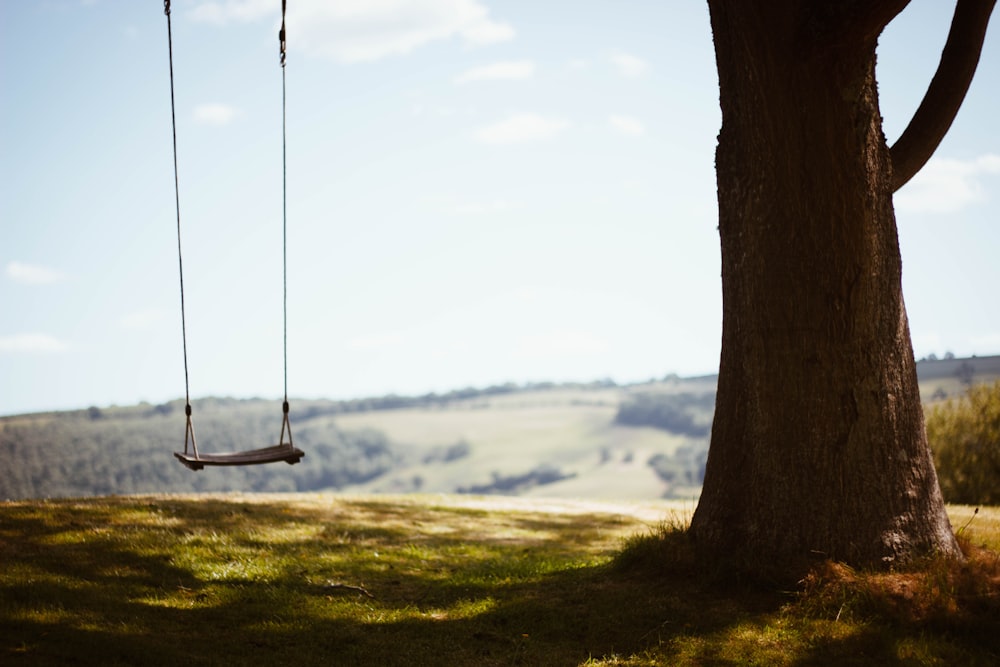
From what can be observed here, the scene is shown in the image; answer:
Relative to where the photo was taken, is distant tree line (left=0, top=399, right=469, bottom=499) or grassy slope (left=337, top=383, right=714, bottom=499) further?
grassy slope (left=337, top=383, right=714, bottom=499)

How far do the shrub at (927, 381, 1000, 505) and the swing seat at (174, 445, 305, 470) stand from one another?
10586 mm

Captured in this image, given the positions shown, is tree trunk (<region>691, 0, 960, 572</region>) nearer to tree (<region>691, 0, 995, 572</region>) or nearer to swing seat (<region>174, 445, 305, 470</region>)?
tree (<region>691, 0, 995, 572</region>)

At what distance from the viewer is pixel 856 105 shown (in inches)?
239

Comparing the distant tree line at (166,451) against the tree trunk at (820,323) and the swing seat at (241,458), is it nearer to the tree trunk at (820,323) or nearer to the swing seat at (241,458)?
the swing seat at (241,458)

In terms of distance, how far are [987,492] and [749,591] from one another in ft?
33.7

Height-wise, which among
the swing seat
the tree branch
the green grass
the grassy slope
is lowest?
the grassy slope

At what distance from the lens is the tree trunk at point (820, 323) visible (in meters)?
5.94

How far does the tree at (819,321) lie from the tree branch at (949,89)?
0.50 m

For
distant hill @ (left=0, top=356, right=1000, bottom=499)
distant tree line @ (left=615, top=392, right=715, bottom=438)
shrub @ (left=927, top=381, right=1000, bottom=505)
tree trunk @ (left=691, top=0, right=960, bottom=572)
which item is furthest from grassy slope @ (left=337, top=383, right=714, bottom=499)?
tree trunk @ (left=691, top=0, right=960, bottom=572)

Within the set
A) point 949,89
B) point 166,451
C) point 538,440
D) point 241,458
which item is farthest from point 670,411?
point 949,89

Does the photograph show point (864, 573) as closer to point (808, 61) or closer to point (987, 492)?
point (808, 61)

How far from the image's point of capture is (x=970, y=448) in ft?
47.6

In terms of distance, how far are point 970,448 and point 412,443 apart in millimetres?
116165

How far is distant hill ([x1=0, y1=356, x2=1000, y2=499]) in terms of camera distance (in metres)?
80.9
